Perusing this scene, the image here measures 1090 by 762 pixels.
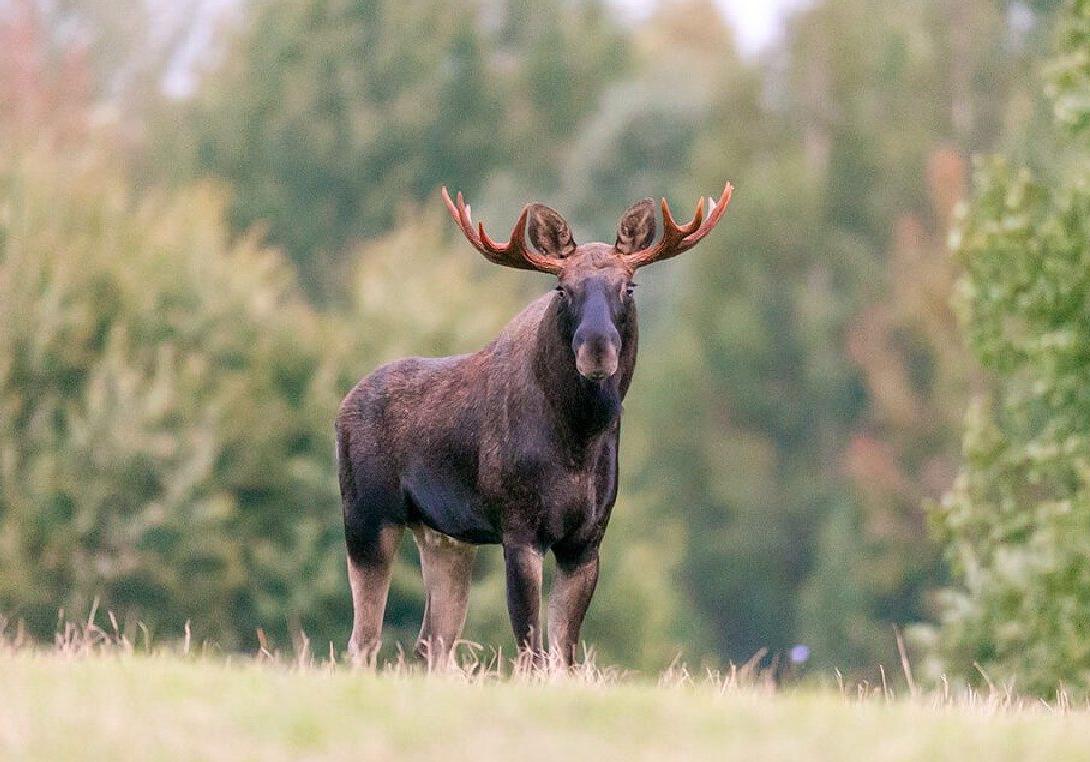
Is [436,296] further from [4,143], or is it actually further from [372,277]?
[4,143]

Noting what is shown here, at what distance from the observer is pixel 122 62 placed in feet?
288

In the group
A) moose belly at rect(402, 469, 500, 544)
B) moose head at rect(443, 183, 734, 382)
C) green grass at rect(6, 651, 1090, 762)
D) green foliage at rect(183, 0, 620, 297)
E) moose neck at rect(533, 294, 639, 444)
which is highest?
green foliage at rect(183, 0, 620, 297)

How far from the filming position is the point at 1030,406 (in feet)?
83.3

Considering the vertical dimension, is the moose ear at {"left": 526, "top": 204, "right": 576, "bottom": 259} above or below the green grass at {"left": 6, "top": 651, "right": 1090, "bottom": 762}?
above

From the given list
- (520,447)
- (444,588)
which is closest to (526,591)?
(520,447)

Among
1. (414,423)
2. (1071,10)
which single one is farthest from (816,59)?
(414,423)

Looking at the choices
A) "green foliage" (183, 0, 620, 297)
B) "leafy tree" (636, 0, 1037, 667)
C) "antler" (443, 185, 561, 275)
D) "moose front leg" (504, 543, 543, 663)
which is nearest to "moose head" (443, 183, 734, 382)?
"antler" (443, 185, 561, 275)

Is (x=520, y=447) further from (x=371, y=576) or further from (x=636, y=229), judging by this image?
(x=371, y=576)

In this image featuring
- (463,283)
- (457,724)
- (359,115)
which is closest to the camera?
(457,724)

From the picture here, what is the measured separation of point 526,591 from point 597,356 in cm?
130

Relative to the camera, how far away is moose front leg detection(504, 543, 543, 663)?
12352mm

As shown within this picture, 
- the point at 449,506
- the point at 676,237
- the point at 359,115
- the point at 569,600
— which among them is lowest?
the point at 569,600

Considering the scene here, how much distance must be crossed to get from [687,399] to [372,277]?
2487 centimetres

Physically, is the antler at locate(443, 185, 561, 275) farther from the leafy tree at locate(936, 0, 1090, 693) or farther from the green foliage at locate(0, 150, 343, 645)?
the green foliage at locate(0, 150, 343, 645)
